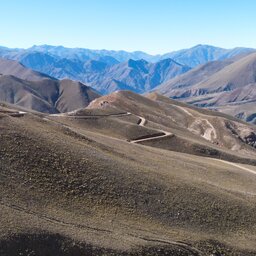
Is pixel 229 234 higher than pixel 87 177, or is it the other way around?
pixel 87 177

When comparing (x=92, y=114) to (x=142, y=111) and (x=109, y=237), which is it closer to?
(x=142, y=111)

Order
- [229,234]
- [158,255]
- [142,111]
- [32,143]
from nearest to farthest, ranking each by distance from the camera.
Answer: [158,255] → [229,234] → [32,143] → [142,111]

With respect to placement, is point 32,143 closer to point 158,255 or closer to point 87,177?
point 87,177

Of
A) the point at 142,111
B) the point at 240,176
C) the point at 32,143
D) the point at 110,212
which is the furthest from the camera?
the point at 142,111

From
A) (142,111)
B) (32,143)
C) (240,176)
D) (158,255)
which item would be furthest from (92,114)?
(158,255)

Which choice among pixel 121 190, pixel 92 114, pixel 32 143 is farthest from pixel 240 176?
pixel 92 114

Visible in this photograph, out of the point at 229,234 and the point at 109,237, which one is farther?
the point at 229,234
